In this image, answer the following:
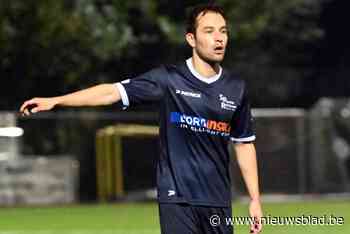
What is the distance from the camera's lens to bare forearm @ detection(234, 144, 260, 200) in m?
7.09

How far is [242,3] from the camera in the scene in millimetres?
33969

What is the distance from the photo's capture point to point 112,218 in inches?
758

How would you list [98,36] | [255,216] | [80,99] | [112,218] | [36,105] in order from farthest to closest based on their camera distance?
[98,36] → [112,218] → [255,216] → [80,99] → [36,105]

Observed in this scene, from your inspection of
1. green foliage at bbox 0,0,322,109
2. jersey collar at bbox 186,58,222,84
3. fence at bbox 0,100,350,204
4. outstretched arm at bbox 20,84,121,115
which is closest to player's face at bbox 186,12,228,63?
jersey collar at bbox 186,58,222,84

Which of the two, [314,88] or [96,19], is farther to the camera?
[314,88]

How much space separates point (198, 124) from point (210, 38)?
0.49 meters

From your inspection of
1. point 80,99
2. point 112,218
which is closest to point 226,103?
point 80,99

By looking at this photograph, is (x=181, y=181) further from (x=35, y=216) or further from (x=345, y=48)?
(x=345, y=48)

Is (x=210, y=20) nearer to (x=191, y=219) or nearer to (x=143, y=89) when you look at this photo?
(x=143, y=89)

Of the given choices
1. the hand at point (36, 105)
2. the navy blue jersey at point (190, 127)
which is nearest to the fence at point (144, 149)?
the navy blue jersey at point (190, 127)

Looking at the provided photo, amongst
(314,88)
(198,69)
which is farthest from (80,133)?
(198,69)

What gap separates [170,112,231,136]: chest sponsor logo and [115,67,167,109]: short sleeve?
0.16m

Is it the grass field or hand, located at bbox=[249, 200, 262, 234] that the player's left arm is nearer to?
hand, located at bbox=[249, 200, 262, 234]

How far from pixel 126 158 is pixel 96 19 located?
6607mm
